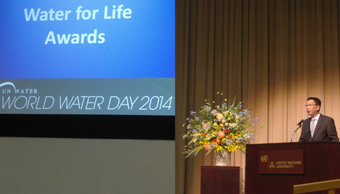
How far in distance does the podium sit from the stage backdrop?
319cm

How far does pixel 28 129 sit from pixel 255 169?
11.0ft

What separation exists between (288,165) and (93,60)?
310 centimetres

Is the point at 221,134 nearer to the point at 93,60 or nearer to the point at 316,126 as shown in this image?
the point at 316,126

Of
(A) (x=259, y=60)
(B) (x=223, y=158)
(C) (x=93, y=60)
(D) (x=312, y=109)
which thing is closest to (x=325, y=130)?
(D) (x=312, y=109)

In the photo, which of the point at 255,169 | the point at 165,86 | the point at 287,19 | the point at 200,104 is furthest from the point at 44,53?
the point at 255,169

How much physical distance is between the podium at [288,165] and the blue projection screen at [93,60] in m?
2.41

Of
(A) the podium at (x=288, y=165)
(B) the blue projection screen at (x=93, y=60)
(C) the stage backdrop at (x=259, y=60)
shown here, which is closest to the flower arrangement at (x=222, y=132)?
(B) the blue projection screen at (x=93, y=60)

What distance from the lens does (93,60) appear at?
5441mm

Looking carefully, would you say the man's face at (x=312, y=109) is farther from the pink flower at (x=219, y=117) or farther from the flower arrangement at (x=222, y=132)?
the pink flower at (x=219, y=117)

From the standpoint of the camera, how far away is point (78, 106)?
5395mm

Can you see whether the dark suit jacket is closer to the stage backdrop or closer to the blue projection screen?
the stage backdrop

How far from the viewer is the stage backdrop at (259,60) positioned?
19.8 ft

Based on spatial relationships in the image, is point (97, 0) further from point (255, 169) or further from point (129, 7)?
point (255, 169)

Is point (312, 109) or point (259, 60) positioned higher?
point (259, 60)
